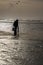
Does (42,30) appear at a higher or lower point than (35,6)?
lower

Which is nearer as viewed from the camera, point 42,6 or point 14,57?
point 14,57

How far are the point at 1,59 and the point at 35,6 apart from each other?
1.94 metres

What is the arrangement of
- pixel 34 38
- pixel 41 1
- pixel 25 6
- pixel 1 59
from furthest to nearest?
pixel 41 1 → pixel 25 6 → pixel 34 38 → pixel 1 59

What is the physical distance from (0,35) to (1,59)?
621mm

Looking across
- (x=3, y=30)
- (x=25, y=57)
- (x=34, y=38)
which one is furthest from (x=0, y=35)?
(x=25, y=57)

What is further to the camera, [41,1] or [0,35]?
[41,1]

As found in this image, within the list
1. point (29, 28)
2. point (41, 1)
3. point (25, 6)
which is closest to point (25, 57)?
point (29, 28)

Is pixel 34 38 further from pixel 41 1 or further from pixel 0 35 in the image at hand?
pixel 41 1

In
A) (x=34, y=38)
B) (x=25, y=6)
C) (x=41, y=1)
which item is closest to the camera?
(x=34, y=38)

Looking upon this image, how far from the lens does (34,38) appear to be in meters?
2.26

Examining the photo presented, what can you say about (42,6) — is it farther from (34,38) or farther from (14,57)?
(14,57)

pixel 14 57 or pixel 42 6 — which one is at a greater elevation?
pixel 42 6

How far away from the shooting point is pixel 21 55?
5.98 ft

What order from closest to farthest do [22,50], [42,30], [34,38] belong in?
1. [22,50]
2. [34,38]
3. [42,30]
